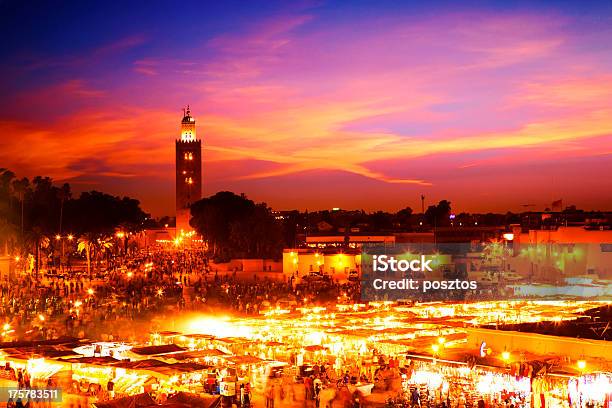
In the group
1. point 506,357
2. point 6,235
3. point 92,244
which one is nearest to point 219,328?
point 506,357

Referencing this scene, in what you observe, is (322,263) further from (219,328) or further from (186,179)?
(186,179)

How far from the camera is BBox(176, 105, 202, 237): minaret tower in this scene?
112125mm

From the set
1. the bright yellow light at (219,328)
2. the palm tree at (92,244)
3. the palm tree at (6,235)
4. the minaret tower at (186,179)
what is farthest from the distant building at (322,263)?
the minaret tower at (186,179)

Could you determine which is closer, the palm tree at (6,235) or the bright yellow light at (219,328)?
the bright yellow light at (219,328)

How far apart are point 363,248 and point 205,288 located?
51.4ft

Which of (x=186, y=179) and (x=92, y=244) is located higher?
(x=186, y=179)

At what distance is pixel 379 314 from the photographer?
1238 inches

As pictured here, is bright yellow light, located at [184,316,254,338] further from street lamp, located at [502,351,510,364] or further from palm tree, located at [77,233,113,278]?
palm tree, located at [77,233,113,278]

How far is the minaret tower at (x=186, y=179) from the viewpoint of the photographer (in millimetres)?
112125

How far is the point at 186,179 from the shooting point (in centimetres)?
11225

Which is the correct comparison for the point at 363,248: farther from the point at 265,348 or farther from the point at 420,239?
the point at 265,348

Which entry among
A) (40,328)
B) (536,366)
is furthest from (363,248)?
(536,366)

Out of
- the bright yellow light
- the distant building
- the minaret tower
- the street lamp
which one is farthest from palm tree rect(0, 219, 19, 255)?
the minaret tower

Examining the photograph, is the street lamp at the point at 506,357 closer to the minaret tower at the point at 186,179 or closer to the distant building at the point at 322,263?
the distant building at the point at 322,263
